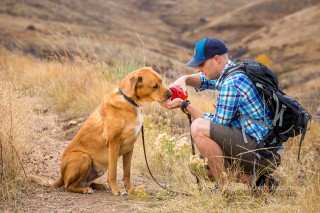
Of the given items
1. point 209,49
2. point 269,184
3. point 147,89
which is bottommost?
point 269,184

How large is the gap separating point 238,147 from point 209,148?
27 cm

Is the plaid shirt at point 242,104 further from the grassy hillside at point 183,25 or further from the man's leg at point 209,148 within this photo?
the grassy hillside at point 183,25

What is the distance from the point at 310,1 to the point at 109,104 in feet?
187

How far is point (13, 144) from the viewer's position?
520cm

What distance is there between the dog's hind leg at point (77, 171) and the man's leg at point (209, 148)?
45.9 inches

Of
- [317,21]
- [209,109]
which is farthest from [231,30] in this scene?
[209,109]

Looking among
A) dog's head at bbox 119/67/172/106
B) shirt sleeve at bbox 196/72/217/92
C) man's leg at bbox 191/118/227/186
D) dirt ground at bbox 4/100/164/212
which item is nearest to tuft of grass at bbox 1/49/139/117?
dirt ground at bbox 4/100/164/212

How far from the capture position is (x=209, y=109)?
8.45 m

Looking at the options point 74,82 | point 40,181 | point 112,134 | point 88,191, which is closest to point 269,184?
point 112,134

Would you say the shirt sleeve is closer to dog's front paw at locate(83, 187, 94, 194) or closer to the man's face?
the man's face

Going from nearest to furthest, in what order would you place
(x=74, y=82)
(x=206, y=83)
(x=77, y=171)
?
(x=77, y=171), (x=206, y=83), (x=74, y=82)

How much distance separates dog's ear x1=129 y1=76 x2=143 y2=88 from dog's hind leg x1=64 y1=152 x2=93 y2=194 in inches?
34.6

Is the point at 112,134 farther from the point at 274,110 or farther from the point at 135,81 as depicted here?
the point at 274,110

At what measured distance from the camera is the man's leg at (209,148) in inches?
186
